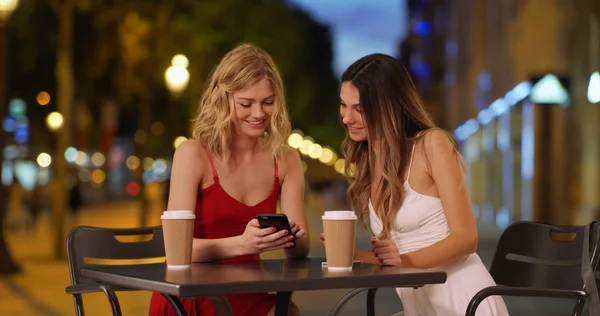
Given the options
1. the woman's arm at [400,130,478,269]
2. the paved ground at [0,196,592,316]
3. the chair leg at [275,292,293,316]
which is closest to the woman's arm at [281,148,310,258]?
the chair leg at [275,292,293,316]

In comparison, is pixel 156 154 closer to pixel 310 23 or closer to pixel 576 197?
pixel 310 23

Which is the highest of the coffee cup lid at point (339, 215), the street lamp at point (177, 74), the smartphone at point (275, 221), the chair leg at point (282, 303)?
the street lamp at point (177, 74)

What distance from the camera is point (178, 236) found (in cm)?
444

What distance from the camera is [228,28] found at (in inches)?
1654

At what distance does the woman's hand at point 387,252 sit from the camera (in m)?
4.74

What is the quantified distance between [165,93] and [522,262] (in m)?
47.9

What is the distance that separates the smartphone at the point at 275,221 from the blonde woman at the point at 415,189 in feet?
1.31

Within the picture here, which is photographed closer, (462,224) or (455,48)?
(462,224)

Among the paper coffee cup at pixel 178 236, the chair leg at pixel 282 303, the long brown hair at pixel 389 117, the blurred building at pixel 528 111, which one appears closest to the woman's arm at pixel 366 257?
the long brown hair at pixel 389 117

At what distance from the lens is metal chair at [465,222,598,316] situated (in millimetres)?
5324

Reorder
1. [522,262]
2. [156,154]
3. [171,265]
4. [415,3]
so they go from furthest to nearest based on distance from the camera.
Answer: [415,3] < [156,154] < [522,262] < [171,265]

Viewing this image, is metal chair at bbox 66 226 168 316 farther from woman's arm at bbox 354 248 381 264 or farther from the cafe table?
woman's arm at bbox 354 248 381 264

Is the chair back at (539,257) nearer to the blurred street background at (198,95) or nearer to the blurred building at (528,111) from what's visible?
the blurred street background at (198,95)

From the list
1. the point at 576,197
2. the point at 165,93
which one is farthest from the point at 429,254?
the point at 165,93
